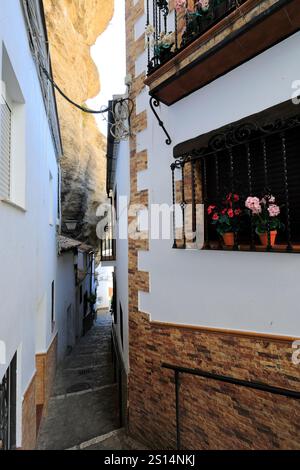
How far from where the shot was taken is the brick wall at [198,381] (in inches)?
101

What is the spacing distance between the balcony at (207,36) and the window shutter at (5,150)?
188cm

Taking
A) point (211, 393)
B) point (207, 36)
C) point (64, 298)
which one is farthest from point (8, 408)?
point (64, 298)

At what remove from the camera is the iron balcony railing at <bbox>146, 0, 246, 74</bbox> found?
2971mm

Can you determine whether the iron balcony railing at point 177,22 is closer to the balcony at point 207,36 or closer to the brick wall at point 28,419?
the balcony at point 207,36

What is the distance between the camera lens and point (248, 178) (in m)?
2.84

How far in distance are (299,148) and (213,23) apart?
1638mm

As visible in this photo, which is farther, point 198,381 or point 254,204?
point 198,381

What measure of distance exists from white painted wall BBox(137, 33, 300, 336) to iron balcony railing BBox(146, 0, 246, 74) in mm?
570

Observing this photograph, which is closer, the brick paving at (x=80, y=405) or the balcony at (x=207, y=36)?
the balcony at (x=207, y=36)

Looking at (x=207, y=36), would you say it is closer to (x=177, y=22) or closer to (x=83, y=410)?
(x=177, y=22)

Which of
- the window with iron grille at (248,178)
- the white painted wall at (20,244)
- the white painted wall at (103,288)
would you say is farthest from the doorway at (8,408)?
the white painted wall at (103,288)

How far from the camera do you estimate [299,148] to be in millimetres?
2656

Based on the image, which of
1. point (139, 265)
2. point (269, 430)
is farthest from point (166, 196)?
point (269, 430)

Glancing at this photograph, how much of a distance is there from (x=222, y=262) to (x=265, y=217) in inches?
28.6
